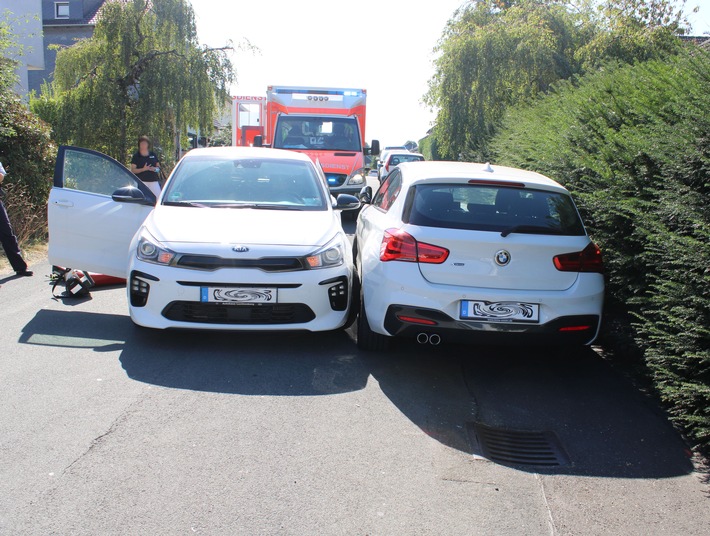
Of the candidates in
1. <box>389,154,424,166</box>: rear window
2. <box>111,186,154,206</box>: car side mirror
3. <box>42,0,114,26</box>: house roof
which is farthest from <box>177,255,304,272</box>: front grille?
<box>42,0,114,26</box>: house roof

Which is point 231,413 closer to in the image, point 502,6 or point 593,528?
point 593,528

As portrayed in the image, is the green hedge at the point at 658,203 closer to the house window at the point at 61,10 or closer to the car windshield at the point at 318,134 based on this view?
the car windshield at the point at 318,134

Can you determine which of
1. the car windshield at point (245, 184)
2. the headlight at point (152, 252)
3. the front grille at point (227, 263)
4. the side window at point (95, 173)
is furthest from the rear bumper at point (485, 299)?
the side window at point (95, 173)

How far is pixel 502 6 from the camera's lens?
23.4 m

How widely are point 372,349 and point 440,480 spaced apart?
7.62 ft

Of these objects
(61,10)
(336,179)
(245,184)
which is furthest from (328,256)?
(61,10)

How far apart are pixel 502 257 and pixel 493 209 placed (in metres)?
0.56

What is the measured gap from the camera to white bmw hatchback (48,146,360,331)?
586 centimetres

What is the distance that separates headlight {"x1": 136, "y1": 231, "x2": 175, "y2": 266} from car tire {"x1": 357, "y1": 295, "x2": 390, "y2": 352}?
1649 millimetres

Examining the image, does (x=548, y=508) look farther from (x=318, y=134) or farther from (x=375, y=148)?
(x=375, y=148)

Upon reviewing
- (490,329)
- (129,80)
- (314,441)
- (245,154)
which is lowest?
(314,441)

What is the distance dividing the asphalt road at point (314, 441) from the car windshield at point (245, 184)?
54.0 inches

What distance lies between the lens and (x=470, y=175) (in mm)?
5816

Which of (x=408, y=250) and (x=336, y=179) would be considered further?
(x=336, y=179)
